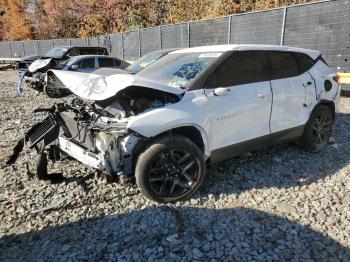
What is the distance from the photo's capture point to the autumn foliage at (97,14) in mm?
20312

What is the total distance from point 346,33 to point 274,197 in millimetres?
7524

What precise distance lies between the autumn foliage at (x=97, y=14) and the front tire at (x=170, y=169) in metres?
15.3

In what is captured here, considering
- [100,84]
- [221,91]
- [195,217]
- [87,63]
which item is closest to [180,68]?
[221,91]

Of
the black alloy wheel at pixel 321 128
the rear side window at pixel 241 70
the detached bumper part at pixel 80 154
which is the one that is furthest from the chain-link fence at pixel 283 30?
the detached bumper part at pixel 80 154

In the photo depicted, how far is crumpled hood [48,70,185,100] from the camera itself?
362 centimetres

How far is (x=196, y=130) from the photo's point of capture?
395 centimetres

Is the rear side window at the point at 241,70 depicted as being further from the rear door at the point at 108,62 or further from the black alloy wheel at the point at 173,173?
the rear door at the point at 108,62

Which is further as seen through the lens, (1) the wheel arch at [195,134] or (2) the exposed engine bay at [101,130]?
(1) the wheel arch at [195,134]

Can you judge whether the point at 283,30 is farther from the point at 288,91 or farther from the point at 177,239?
the point at 177,239

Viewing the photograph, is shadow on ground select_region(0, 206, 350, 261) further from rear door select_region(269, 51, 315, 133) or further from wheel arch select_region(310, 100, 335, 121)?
wheel arch select_region(310, 100, 335, 121)

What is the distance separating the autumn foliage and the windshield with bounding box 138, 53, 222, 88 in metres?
14.2

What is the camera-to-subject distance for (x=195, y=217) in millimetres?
3568

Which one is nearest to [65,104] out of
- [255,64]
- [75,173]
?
[75,173]

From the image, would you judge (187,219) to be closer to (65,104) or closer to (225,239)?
(225,239)
